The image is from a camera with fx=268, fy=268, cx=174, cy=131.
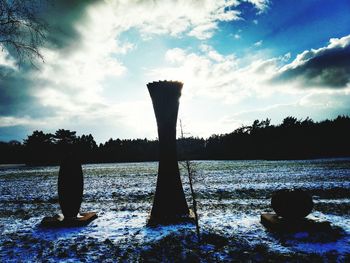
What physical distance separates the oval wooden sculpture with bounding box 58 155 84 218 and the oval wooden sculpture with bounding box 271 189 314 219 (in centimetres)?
508

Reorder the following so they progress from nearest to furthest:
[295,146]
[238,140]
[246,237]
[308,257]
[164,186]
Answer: [308,257], [246,237], [164,186], [295,146], [238,140]

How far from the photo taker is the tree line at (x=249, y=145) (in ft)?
134

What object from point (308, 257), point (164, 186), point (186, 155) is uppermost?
point (186, 155)

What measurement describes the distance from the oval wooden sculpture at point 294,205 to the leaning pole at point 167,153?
2317 millimetres

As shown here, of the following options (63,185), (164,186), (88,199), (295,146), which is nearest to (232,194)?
(164,186)

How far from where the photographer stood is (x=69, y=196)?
7086 mm

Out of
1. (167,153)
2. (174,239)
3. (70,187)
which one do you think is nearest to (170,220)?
(174,239)

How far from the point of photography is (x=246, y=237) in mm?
5660

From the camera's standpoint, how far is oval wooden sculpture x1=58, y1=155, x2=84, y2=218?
7.07m

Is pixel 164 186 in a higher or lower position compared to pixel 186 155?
lower

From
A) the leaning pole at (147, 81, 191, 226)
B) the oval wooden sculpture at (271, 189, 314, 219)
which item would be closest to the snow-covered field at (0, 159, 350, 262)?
the oval wooden sculpture at (271, 189, 314, 219)

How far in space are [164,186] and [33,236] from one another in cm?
323

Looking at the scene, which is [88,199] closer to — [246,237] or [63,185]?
[63,185]

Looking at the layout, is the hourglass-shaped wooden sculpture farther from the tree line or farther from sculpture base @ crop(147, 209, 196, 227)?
the tree line
